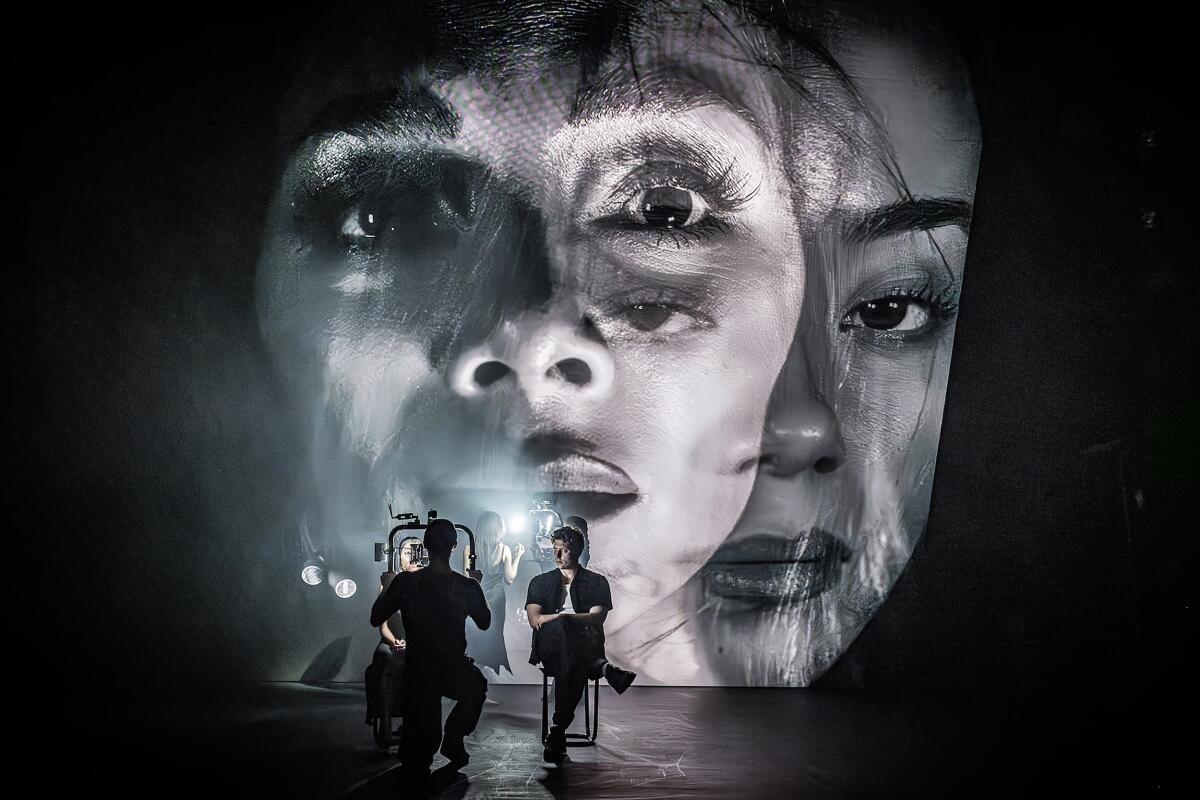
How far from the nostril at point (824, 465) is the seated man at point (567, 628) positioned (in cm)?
211

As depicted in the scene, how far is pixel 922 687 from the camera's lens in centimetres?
614

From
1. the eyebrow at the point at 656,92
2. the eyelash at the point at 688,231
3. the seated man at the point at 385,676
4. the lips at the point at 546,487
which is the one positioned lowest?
the seated man at the point at 385,676

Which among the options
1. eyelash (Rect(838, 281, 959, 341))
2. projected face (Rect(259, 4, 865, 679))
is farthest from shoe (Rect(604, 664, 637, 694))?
eyelash (Rect(838, 281, 959, 341))

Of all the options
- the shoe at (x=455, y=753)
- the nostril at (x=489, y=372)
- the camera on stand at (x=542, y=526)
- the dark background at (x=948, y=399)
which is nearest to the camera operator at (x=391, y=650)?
the shoe at (x=455, y=753)

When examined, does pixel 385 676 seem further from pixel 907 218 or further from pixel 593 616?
pixel 907 218

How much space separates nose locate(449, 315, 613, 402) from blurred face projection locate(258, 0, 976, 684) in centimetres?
1

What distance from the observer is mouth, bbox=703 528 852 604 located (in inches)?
234

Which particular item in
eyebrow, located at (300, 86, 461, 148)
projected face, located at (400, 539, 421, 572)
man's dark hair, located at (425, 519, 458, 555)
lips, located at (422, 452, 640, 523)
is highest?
eyebrow, located at (300, 86, 461, 148)

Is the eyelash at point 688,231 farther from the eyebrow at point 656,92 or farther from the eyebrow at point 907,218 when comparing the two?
the eyebrow at point 907,218

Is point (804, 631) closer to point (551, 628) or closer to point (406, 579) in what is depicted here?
point (551, 628)

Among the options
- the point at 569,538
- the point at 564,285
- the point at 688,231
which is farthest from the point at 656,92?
the point at 569,538

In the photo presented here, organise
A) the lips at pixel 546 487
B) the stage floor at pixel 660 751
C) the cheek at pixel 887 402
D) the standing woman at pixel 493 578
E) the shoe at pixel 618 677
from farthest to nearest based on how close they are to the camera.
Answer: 1. the cheek at pixel 887 402
2. the lips at pixel 546 487
3. the standing woman at pixel 493 578
4. the shoe at pixel 618 677
5. the stage floor at pixel 660 751

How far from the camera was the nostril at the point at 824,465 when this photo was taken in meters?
5.95

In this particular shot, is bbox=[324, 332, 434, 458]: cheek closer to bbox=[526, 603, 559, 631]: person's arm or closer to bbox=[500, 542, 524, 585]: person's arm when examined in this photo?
bbox=[500, 542, 524, 585]: person's arm
